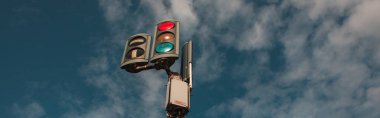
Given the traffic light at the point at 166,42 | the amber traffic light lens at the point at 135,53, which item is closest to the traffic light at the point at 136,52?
the amber traffic light lens at the point at 135,53

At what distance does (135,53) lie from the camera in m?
10.7

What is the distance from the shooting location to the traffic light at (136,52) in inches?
409

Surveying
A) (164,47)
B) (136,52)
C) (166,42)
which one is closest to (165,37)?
(166,42)

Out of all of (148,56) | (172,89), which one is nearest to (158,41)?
(148,56)

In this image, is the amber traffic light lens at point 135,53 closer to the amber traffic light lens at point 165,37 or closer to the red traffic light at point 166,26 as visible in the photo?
the amber traffic light lens at point 165,37

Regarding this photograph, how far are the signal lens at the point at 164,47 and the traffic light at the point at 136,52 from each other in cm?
40

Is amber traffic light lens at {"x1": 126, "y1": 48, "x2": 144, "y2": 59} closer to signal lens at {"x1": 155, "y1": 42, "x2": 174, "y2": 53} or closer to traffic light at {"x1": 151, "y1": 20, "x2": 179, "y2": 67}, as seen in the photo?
traffic light at {"x1": 151, "y1": 20, "x2": 179, "y2": 67}

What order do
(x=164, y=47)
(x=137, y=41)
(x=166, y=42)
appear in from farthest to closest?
(x=137, y=41) → (x=166, y=42) → (x=164, y=47)

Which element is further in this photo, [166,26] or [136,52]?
[166,26]

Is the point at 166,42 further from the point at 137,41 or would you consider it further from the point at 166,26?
the point at 137,41

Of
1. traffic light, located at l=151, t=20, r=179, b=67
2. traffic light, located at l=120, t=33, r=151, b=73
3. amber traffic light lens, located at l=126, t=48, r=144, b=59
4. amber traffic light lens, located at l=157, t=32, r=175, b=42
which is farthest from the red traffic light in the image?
A: amber traffic light lens, located at l=126, t=48, r=144, b=59

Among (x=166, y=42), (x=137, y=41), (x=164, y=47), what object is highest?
(x=137, y=41)

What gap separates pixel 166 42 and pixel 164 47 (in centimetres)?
18

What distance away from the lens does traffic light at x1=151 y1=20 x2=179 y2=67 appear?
996 centimetres
